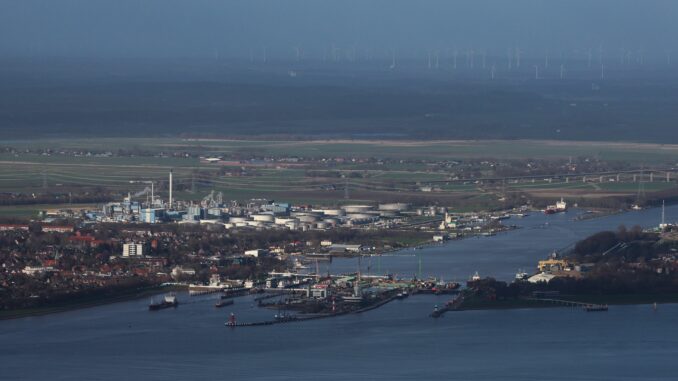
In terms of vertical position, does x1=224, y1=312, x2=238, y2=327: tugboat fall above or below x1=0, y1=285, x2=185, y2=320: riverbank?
above

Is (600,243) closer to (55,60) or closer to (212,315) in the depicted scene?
(212,315)

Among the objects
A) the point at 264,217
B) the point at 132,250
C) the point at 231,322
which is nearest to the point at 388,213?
the point at 264,217

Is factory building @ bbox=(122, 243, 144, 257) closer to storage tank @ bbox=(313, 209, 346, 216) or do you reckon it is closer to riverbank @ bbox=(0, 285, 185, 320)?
riverbank @ bbox=(0, 285, 185, 320)

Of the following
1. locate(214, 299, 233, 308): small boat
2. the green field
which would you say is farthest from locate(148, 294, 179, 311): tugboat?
the green field

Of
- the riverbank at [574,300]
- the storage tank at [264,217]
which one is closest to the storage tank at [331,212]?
the storage tank at [264,217]

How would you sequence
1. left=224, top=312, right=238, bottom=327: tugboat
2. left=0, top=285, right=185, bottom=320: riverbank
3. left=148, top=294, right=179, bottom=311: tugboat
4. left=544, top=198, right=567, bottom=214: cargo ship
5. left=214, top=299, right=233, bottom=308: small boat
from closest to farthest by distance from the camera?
left=224, top=312, right=238, bottom=327: tugboat, left=0, top=285, right=185, bottom=320: riverbank, left=148, top=294, right=179, bottom=311: tugboat, left=214, top=299, right=233, bottom=308: small boat, left=544, top=198, right=567, bottom=214: cargo ship
